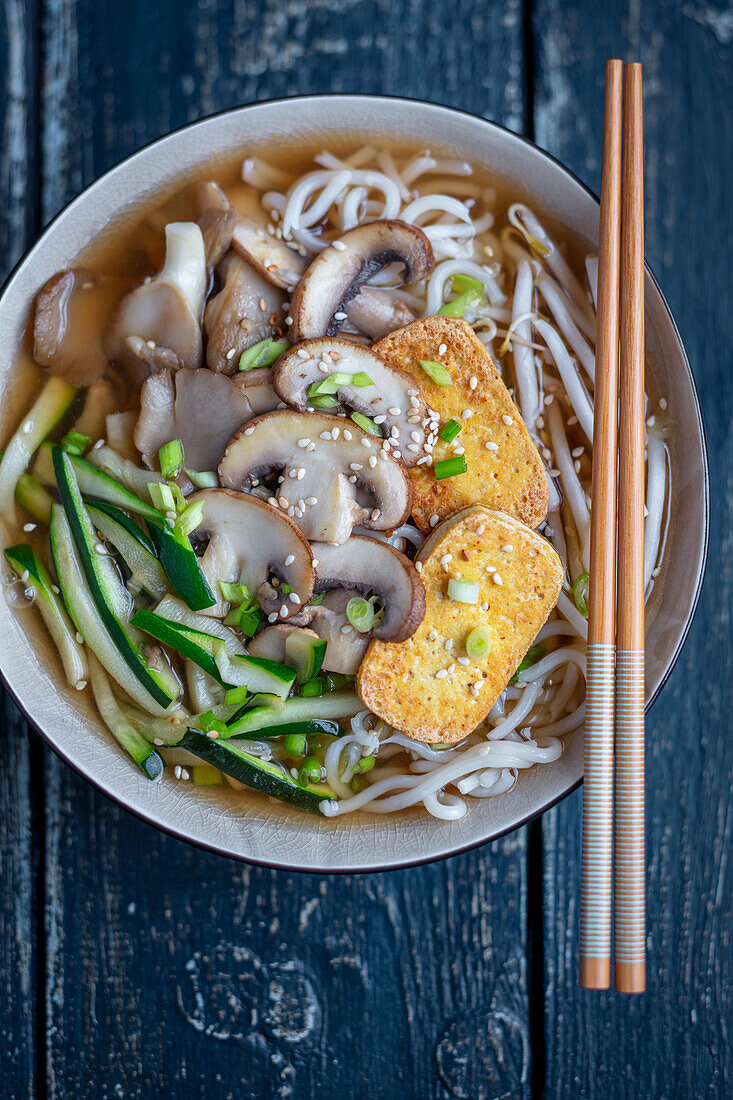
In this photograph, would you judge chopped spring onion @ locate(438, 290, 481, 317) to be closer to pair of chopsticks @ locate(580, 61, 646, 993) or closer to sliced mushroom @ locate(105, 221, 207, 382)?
pair of chopsticks @ locate(580, 61, 646, 993)

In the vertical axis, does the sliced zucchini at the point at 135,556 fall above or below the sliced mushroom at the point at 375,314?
below

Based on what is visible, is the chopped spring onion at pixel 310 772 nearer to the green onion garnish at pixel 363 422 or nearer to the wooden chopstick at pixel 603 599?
the wooden chopstick at pixel 603 599

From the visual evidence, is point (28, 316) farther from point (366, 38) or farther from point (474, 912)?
point (474, 912)

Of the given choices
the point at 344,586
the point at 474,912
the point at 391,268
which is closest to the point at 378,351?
the point at 391,268

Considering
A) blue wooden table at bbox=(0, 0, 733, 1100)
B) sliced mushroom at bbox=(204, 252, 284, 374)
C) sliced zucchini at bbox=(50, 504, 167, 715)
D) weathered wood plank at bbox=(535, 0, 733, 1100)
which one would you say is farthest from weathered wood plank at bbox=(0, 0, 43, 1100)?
weathered wood plank at bbox=(535, 0, 733, 1100)

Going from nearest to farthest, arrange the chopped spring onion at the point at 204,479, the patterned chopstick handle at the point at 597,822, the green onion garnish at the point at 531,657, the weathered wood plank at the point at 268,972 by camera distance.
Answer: the patterned chopstick handle at the point at 597,822, the chopped spring onion at the point at 204,479, the green onion garnish at the point at 531,657, the weathered wood plank at the point at 268,972

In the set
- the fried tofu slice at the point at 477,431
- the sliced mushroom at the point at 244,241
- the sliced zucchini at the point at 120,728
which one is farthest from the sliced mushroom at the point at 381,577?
the sliced mushroom at the point at 244,241

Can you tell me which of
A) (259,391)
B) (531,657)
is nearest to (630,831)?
(531,657)
